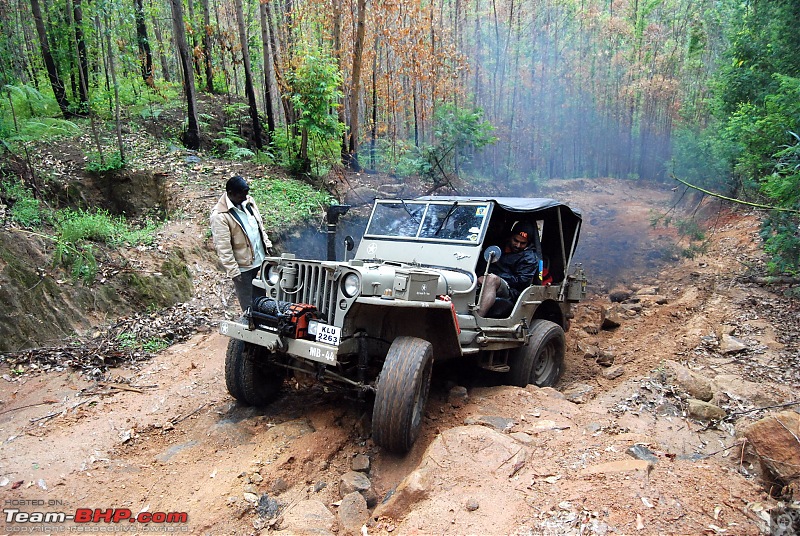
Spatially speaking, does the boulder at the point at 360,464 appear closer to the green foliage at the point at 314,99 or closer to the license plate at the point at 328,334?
the license plate at the point at 328,334

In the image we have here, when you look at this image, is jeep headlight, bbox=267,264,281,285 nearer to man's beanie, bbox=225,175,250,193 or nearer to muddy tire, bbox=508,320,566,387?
man's beanie, bbox=225,175,250,193

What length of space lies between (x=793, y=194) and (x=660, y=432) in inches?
152

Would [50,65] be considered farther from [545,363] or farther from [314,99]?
[545,363]

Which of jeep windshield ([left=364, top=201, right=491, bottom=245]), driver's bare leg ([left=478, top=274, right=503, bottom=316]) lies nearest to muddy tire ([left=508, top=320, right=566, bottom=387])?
driver's bare leg ([left=478, top=274, right=503, bottom=316])

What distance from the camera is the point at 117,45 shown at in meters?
13.5

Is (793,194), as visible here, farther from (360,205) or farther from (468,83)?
(468,83)

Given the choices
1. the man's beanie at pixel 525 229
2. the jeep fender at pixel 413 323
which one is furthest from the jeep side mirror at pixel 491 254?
the jeep fender at pixel 413 323

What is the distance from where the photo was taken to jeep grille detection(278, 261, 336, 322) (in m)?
4.11

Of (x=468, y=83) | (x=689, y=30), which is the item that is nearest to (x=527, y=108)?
(x=468, y=83)

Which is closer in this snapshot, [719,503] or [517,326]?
[719,503]

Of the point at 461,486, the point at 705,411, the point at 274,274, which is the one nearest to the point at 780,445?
the point at 705,411

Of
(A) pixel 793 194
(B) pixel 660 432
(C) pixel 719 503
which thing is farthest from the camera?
(A) pixel 793 194

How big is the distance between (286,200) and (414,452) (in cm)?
711

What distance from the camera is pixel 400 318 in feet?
14.4
